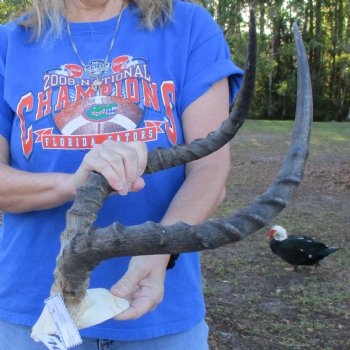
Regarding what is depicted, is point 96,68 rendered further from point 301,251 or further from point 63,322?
point 301,251

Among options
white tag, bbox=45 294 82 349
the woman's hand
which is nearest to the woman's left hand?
white tag, bbox=45 294 82 349

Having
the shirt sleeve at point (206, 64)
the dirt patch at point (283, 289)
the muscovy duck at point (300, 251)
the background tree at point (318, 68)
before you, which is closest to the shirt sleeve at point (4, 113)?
the shirt sleeve at point (206, 64)

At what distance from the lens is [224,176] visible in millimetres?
2035

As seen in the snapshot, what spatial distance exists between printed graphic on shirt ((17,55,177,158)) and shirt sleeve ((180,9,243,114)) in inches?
2.7

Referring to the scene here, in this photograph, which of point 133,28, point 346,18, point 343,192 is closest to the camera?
point 133,28

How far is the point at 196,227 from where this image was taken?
1295mm

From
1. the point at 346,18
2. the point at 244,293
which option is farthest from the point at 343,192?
the point at 346,18

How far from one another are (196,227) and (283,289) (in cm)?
531

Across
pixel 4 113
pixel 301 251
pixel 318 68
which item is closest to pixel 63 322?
pixel 4 113

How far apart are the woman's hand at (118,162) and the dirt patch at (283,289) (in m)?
3.77

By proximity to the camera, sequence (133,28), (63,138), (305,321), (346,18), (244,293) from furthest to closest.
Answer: (346,18) < (244,293) < (305,321) < (133,28) < (63,138)

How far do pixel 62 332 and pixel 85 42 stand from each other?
42.6 inches

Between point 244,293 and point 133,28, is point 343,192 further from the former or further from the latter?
point 133,28

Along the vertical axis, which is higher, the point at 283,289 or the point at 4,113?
the point at 4,113
